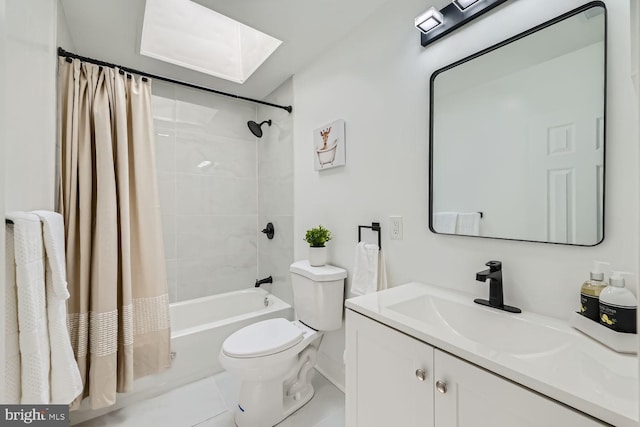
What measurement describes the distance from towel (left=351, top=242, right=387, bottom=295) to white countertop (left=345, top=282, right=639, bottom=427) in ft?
0.85

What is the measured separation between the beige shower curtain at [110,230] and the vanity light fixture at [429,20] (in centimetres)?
168

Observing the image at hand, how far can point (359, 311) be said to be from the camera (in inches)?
41.8

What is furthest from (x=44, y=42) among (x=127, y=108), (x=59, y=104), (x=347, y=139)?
(x=347, y=139)

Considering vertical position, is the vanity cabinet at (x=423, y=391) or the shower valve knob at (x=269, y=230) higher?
the shower valve knob at (x=269, y=230)

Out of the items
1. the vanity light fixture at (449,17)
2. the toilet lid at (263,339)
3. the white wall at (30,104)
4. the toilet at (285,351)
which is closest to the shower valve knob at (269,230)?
the toilet at (285,351)

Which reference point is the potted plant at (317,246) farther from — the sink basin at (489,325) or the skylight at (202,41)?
the skylight at (202,41)

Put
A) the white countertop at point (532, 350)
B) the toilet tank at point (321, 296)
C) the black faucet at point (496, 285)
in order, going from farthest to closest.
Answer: the toilet tank at point (321, 296) < the black faucet at point (496, 285) < the white countertop at point (532, 350)

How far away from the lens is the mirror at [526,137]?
868mm

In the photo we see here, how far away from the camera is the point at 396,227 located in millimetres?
1461

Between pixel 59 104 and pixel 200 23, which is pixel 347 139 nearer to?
pixel 200 23

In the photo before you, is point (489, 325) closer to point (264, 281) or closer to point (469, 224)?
point (469, 224)

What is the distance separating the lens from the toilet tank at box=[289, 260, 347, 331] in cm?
165

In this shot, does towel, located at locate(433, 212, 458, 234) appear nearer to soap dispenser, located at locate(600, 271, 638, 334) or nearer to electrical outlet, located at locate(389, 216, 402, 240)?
electrical outlet, located at locate(389, 216, 402, 240)

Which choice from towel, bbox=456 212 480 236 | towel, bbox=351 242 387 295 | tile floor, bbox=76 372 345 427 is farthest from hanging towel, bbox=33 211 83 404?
towel, bbox=456 212 480 236
